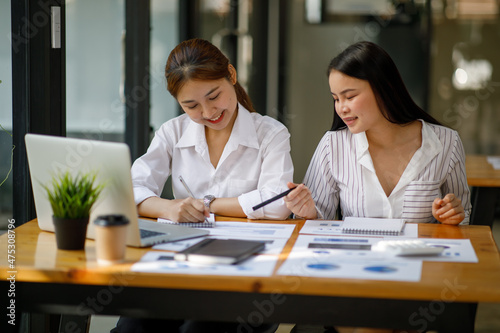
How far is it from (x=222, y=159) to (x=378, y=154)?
521 millimetres

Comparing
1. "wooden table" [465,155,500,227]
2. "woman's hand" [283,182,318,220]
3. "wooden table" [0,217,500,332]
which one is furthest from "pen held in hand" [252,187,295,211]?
"wooden table" [465,155,500,227]

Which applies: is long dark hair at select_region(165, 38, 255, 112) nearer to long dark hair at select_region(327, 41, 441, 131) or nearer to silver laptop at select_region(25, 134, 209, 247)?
long dark hair at select_region(327, 41, 441, 131)

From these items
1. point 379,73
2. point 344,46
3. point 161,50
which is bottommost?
point 379,73

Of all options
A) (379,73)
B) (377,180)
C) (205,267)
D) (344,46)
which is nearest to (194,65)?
(379,73)

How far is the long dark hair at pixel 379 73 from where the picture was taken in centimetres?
205

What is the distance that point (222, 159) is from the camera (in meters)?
2.20

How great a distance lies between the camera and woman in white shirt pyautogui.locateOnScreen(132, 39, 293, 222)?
2043 millimetres

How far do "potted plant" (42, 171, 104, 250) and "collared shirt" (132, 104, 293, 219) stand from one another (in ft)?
1.97

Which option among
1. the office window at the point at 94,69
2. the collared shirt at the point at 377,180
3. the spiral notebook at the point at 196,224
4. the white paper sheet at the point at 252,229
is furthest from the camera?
the office window at the point at 94,69

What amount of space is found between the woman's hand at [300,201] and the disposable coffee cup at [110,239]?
2.10 ft

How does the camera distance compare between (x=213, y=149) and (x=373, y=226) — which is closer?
(x=373, y=226)

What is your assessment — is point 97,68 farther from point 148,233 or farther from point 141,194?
point 148,233

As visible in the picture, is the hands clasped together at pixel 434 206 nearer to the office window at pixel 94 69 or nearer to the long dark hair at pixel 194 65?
the long dark hair at pixel 194 65

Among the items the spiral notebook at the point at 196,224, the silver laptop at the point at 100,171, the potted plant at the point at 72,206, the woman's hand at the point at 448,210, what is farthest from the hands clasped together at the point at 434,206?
the potted plant at the point at 72,206
